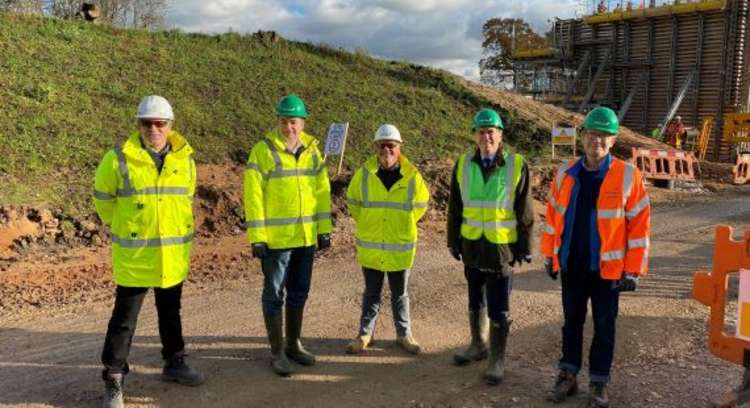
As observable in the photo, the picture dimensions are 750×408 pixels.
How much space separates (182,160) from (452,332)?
318cm

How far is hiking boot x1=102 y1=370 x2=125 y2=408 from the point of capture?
174 inches

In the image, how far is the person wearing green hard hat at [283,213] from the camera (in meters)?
5.03

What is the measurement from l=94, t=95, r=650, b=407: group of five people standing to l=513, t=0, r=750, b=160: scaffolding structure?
91.3ft

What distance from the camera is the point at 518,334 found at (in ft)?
20.4

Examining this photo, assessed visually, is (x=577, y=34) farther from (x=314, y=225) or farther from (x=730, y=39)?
(x=314, y=225)

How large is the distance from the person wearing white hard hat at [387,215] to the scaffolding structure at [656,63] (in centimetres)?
2775

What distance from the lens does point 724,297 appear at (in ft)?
16.2

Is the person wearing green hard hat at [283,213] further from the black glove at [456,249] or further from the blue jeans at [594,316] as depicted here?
the blue jeans at [594,316]

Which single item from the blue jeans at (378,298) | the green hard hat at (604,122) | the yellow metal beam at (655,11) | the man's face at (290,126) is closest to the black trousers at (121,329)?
the man's face at (290,126)

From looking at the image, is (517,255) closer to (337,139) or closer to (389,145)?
(389,145)

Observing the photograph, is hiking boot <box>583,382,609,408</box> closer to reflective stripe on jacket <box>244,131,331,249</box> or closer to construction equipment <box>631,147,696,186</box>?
reflective stripe on jacket <box>244,131,331,249</box>

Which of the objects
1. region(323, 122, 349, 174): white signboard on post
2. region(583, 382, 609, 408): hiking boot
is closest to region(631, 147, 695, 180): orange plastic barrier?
region(323, 122, 349, 174): white signboard on post

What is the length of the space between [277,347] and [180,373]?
2.59ft

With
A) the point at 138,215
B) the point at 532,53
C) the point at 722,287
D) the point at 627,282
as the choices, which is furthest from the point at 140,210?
the point at 532,53
